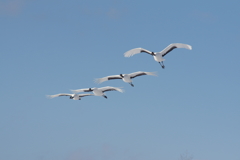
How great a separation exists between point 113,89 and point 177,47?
12116 millimetres

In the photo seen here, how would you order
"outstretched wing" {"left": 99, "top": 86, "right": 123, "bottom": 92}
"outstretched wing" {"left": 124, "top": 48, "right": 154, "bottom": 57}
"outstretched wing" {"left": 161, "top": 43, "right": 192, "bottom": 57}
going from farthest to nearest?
"outstretched wing" {"left": 99, "top": 86, "right": 123, "bottom": 92} < "outstretched wing" {"left": 124, "top": 48, "right": 154, "bottom": 57} < "outstretched wing" {"left": 161, "top": 43, "right": 192, "bottom": 57}

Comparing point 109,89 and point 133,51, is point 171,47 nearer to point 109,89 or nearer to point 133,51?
point 133,51

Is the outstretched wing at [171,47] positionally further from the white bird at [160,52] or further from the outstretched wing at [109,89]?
the outstretched wing at [109,89]

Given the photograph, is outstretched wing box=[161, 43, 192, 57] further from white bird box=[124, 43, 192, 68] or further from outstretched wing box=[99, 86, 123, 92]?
outstretched wing box=[99, 86, 123, 92]

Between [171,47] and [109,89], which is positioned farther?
[109,89]

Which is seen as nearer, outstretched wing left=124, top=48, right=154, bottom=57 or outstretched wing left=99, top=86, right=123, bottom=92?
outstretched wing left=124, top=48, right=154, bottom=57

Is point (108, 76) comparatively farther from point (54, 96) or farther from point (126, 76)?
point (54, 96)

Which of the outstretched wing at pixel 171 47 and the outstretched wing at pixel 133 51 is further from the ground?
the outstretched wing at pixel 133 51

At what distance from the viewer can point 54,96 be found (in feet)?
363

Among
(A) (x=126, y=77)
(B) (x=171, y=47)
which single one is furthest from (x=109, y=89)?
(B) (x=171, y=47)

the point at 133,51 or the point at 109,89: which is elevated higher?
the point at 133,51

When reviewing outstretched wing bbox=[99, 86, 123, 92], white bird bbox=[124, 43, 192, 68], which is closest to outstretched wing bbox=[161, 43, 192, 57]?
white bird bbox=[124, 43, 192, 68]

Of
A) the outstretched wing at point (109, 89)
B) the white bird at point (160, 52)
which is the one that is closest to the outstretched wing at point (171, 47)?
the white bird at point (160, 52)

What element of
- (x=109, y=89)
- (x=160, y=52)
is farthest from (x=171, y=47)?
(x=109, y=89)
